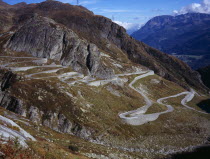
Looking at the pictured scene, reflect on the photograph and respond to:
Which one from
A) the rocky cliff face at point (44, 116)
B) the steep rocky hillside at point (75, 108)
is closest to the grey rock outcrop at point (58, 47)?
the steep rocky hillside at point (75, 108)

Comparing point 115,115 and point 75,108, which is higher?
point 75,108

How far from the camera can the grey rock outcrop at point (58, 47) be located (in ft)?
339

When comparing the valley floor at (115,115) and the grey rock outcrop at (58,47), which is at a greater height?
the grey rock outcrop at (58,47)

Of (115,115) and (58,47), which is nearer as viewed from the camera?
(115,115)

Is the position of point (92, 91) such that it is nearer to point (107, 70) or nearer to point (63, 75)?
point (63, 75)

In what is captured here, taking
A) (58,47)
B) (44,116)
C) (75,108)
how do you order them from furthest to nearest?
(58,47), (75,108), (44,116)

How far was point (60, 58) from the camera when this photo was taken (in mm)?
105188

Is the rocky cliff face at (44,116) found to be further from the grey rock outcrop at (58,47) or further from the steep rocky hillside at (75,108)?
the grey rock outcrop at (58,47)

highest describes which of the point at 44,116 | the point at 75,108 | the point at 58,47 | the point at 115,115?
the point at 58,47

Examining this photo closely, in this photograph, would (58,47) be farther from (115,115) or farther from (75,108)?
(115,115)

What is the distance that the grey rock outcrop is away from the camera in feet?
339

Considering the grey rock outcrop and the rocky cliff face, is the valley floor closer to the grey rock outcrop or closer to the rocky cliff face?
the rocky cliff face

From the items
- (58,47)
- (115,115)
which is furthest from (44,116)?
(58,47)

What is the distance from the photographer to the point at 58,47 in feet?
356
